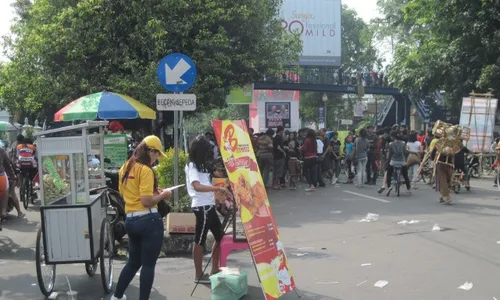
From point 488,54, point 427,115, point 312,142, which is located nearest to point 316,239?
point 312,142

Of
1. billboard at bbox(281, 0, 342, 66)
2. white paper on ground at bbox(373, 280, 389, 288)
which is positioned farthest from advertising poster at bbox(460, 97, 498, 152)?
billboard at bbox(281, 0, 342, 66)

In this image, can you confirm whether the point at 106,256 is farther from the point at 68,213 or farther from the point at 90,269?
the point at 68,213

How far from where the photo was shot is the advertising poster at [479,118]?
788 inches

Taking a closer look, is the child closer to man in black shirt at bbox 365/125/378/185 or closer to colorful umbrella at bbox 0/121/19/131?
man in black shirt at bbox 365/125/378/185

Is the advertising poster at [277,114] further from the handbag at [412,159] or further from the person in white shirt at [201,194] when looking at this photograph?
the person in white shirt at [201,194]

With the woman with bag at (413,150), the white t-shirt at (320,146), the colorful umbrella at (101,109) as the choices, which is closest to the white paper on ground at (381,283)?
the colorful umbrella at (101,109)

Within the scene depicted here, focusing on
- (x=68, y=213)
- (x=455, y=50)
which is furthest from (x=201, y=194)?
(x=455, y=50)

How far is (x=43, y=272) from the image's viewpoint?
6305mm

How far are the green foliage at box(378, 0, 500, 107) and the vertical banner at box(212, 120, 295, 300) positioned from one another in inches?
668

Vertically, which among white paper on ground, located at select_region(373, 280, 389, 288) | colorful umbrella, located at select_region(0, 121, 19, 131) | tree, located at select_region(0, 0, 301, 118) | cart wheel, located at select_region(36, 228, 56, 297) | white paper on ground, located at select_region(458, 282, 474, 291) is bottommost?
white paper on ground, located at select_region(373, 280, 389, 288)

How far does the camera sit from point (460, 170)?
15.8 metres

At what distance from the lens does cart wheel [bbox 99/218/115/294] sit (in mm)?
6363

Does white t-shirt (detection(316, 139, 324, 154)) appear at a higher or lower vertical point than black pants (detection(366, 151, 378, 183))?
higher

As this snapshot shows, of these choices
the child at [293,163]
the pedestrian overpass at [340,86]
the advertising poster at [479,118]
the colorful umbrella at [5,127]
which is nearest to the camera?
the child at [293,163]
